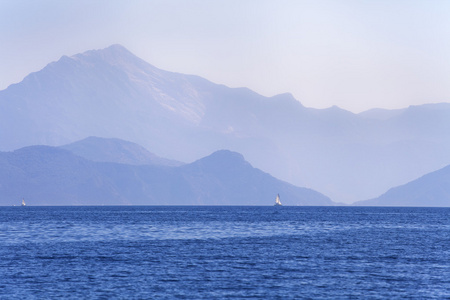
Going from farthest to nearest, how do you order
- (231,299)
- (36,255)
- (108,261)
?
(36,255)
(108,261)
(231,299)

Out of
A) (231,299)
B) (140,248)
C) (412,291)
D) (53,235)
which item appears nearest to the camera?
(231,299)

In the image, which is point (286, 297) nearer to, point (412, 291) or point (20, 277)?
point (412, 291)

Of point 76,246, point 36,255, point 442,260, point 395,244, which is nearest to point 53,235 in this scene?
point 76,246

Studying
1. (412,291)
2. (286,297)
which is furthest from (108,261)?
(412,291)

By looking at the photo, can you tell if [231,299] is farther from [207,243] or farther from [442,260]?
[207,243]

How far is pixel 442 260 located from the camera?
3691 inches

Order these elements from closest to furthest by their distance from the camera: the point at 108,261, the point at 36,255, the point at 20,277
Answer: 1. the point at 20,277
2. the point at 108,261
3. the point at 36,255

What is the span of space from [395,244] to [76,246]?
47.9 meters

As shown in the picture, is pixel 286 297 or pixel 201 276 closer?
pixel 286 297

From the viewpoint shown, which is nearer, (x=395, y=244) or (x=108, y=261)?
(x=108, y=261)

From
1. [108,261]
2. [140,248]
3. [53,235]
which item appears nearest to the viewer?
[108,261]

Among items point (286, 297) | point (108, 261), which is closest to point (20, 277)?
point (108, 261)

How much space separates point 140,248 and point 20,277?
3207 cm

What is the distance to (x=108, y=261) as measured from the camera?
292 ft
